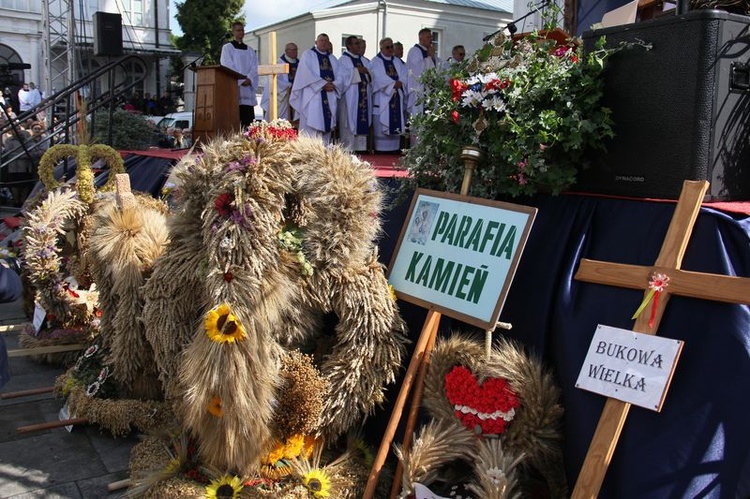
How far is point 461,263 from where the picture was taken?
2.86m

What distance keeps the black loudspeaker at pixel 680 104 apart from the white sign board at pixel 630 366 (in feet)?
2.43

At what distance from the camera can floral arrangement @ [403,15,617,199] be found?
2916 mm

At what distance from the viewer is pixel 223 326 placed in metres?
2.50

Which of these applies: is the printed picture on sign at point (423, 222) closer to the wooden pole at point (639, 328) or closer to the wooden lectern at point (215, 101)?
the wooden pole at point (639, 328)

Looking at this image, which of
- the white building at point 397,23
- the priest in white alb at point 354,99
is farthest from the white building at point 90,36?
the priest in white alb at point 354,99

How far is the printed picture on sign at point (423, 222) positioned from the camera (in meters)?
3.07

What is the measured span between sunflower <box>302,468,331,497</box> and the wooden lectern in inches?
222

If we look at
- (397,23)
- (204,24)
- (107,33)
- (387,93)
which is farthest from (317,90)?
(204,24)

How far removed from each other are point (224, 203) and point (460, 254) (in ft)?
3.27

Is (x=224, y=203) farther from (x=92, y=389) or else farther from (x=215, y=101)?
(x=215, y=101)

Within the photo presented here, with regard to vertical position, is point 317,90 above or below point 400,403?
above

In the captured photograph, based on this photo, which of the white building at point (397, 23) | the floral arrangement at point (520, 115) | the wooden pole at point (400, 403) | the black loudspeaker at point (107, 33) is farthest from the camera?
the white building at point (397, 23)

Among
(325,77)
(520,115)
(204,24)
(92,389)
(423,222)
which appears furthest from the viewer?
(204,24)

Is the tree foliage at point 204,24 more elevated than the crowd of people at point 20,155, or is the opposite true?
the tree foliage at point 204,24
